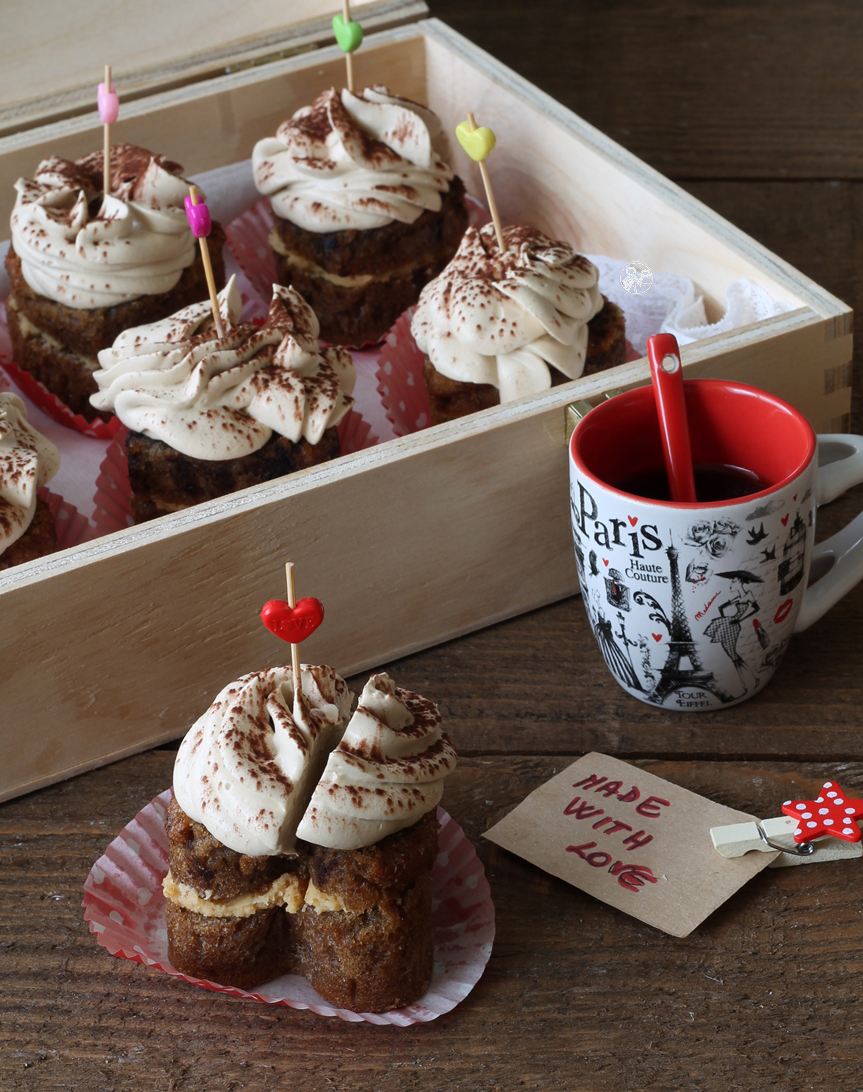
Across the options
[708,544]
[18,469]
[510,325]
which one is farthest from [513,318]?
[18,469]

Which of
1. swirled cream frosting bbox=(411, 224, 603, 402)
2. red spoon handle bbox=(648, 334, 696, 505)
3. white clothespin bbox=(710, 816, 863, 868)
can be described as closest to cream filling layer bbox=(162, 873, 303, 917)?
white clothespin bbox=(710, 816, 863, 868)

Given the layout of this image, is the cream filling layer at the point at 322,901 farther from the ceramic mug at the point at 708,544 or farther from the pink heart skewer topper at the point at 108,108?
the pink heart skewer topper at the point at 108,108

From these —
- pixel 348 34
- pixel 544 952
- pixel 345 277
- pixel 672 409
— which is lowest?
pixel 544 952

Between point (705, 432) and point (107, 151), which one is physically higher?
point (107, 151)

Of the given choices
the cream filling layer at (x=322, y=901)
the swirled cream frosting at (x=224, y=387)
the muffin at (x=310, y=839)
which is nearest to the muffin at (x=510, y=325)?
the swirled cream frosting at (x=224, y=387)

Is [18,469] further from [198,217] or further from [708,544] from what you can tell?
[708,544]

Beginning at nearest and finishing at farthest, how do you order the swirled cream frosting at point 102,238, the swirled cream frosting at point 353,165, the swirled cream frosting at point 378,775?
the swirled cream frosting at point 378,775 < the swirled cream frosting at point 102,238 < the swirled cream frosting at point 353,165

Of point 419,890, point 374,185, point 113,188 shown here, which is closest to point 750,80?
point 374,185
